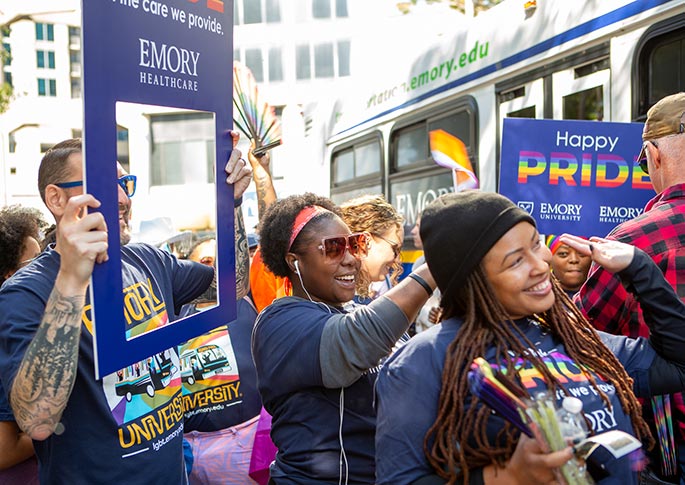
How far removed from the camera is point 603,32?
437 cm

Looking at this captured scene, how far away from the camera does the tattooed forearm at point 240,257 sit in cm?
265

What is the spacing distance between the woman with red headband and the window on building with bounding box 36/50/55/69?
1702 inches

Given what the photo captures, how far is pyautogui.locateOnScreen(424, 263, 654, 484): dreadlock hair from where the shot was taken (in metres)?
1.67

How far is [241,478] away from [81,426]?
128 cm

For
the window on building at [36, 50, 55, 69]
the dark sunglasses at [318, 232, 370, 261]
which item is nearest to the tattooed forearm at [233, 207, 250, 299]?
the dark sunglasses at [318, 232, 370, 261]

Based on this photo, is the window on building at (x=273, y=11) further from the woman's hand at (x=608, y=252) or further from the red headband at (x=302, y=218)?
the woman's hand at (x=608, y=252)

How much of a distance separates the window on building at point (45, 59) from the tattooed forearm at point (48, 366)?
143 feet

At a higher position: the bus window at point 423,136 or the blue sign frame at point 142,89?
the bus window at point 423,136

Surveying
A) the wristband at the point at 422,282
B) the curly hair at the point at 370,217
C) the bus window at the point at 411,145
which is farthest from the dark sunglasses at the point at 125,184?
the bus window at the point at 411,145

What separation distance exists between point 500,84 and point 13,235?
3642mm

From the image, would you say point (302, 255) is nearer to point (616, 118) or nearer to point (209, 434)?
point (209, 434)

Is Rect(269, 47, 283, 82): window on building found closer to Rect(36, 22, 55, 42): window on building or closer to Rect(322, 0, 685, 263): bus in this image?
Rect(36, 22, 55, 42): window on building

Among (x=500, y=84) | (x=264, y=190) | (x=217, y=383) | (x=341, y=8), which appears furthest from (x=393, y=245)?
(x=341, y=8)

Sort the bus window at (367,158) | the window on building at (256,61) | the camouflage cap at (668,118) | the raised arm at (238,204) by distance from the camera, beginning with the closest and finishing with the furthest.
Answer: the raised arm at (238,204) → the camouflage cap at (668,118) → the bus window at (367,158) → the window on building at (256,61)
